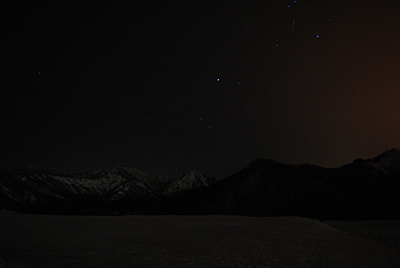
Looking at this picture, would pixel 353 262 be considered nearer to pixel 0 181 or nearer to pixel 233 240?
pixel 233 240

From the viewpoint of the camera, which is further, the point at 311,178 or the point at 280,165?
the point at 280,165

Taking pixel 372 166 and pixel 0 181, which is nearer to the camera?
pixel 372 166

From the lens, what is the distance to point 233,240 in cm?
1423

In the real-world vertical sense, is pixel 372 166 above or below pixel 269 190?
above

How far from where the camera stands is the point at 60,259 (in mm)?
9180

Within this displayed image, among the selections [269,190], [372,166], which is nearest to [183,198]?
[269,190]

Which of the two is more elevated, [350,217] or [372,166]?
[372,166]

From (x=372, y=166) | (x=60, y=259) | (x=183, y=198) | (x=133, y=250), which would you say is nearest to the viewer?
(x=60, y=259)

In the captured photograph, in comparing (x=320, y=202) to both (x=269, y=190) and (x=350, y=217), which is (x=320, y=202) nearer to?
(x=350, y=217)

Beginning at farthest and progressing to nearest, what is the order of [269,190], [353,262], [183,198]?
[183,198] < [269,190] < [353,262]

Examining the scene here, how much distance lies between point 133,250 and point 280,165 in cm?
7281

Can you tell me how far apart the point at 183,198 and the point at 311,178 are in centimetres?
4604

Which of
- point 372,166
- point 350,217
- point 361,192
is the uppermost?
point 372,166

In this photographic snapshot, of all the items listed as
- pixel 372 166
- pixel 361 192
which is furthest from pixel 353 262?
pixel 372 166
